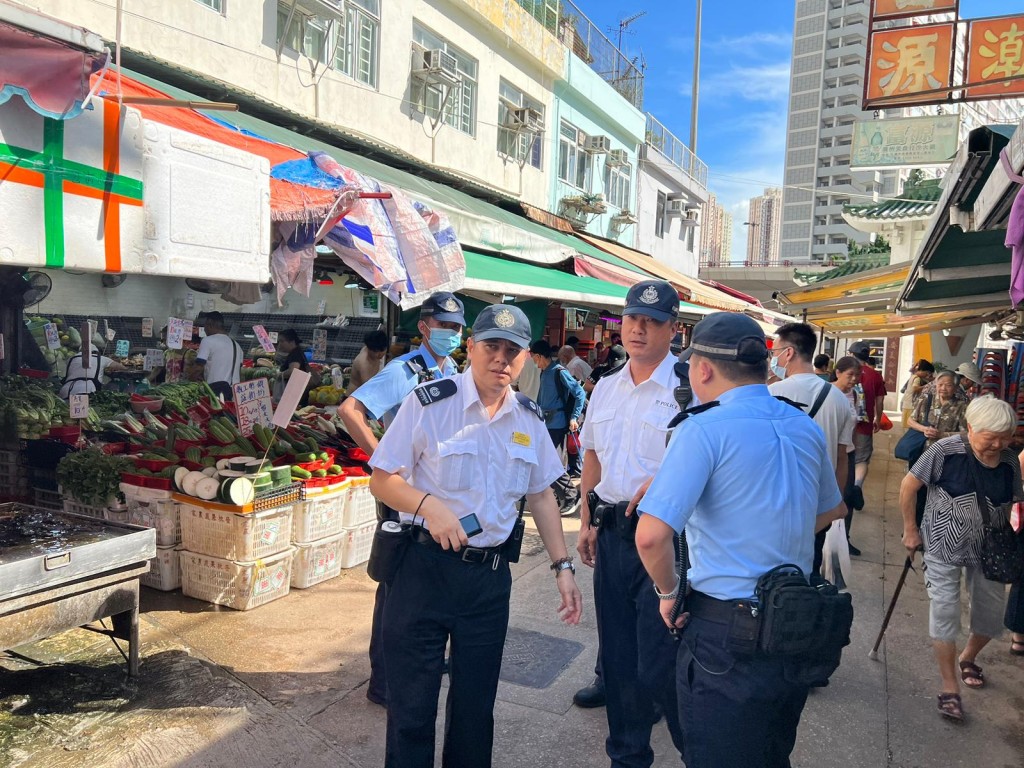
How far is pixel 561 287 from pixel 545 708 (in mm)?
5434

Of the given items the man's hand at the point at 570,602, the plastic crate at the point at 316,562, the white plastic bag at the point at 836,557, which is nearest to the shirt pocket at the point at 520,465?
the man's hand at the point at 570,602

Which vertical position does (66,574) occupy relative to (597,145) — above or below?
below

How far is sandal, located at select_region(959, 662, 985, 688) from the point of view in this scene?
4.25 m

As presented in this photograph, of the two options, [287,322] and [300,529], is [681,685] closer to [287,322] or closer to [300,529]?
[300,529]

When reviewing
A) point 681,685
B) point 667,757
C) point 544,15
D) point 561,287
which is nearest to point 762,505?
point 681,685

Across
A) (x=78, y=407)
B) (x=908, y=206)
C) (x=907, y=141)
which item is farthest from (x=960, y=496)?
(x=908, y=206)

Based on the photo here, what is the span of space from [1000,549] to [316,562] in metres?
4.34

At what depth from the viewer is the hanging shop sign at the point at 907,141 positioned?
27.7 ft

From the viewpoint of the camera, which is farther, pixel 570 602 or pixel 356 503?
pixel 356 503

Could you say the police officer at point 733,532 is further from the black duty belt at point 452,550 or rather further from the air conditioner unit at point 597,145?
the air conditioner unit at point 597,145

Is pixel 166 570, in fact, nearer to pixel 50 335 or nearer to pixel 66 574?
pixel 66 574

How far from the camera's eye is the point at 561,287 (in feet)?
27.5

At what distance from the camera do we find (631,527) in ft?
10.2

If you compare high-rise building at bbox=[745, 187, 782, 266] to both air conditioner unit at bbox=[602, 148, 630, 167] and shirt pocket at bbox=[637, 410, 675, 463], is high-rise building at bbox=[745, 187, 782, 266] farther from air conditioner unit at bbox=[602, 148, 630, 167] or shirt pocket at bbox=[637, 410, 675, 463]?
shirt pocket at bbox=[637, 410, 675, 463]
